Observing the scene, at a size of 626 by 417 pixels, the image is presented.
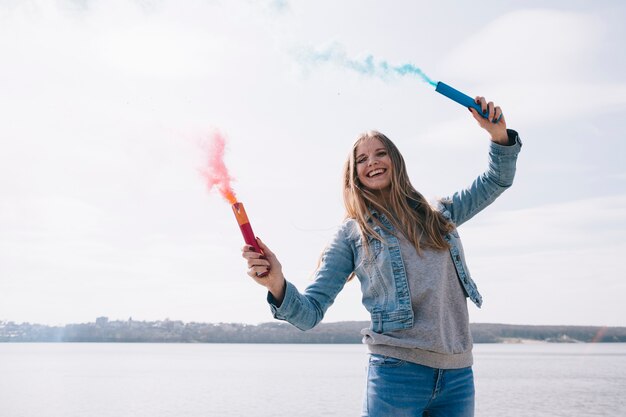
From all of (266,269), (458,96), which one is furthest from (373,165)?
(266,269)

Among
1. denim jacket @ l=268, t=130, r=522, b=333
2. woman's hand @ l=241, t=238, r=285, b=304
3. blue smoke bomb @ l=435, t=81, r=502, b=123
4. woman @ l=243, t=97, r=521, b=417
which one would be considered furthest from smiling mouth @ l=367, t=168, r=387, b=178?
woman's hand @ l=241, t=238, r=285, b=304

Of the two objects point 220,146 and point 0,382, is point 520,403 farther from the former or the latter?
point 0,382

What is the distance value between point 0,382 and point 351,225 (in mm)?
46855

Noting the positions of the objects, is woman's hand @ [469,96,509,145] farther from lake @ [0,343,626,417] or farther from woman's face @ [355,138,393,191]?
lake @ [0,343,626,417]

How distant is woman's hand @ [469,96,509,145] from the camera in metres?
4.15

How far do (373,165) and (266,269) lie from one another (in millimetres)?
1046

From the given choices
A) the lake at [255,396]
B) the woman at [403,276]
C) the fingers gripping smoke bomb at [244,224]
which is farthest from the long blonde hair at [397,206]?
the lake at [255,396]

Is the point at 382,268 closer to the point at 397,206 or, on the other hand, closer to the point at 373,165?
the point at 397,206

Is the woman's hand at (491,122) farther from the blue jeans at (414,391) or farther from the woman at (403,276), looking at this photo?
the blue jeans at (414,391)

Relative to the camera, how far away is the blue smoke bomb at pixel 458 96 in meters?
4.14

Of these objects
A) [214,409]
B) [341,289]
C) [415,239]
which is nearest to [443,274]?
[415,239]

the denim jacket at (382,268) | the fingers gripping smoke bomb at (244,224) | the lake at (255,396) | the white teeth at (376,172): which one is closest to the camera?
the fingers gripping smoke bomb at (244,224)

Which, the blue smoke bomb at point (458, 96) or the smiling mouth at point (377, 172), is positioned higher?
the blue smoke bomb at point (458, 96)

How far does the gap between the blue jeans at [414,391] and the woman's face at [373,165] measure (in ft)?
3.40
